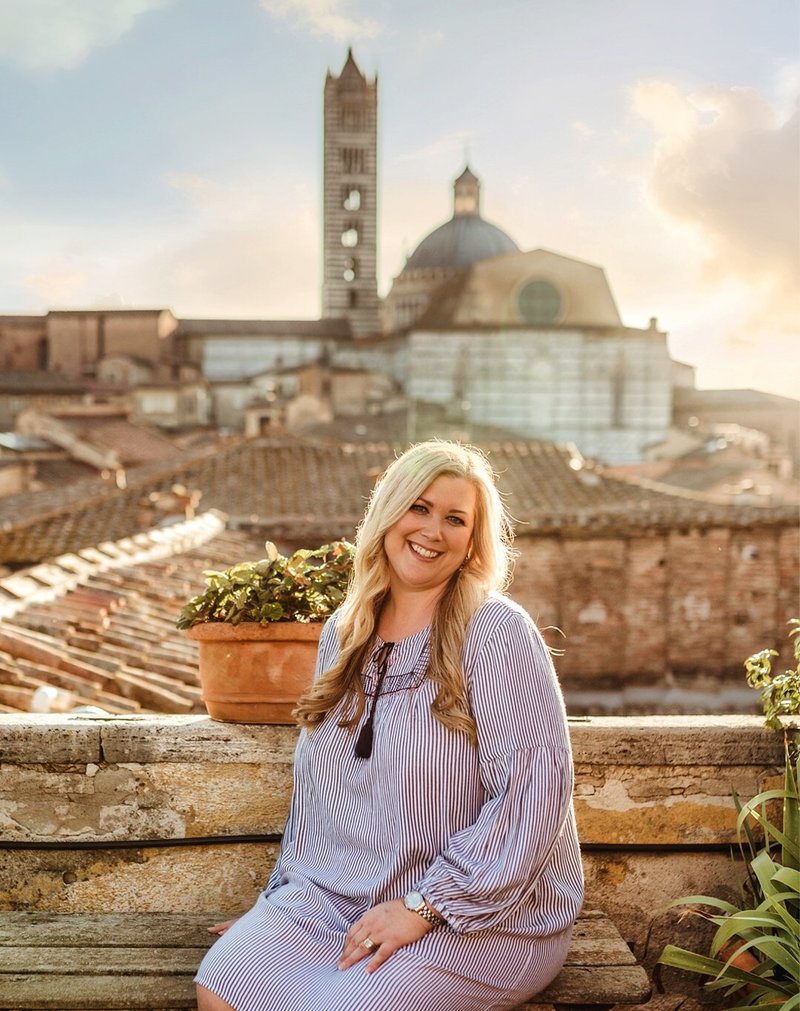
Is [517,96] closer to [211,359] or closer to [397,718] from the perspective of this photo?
[397,718]

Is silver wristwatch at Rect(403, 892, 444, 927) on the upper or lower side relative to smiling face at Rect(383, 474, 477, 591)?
lower

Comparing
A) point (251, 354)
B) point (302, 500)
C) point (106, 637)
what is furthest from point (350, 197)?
point (106, 637)

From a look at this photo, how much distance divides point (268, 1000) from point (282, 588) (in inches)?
42.3

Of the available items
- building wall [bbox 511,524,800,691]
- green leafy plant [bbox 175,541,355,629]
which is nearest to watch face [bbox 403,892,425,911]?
green leafy plant [bbox 175,541,355,629]

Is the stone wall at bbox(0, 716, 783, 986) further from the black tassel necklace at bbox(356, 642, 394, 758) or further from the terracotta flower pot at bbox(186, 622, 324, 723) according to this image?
the black tassel necklace at bbox(356, 642, 394, 758)

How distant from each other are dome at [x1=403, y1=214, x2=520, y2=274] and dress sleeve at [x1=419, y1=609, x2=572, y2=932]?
5680cm

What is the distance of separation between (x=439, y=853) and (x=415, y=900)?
0.40 feet

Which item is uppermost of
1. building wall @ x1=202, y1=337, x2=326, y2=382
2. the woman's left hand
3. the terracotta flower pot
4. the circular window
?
the circular window

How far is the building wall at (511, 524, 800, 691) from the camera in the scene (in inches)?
462

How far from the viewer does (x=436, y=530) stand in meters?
2.36

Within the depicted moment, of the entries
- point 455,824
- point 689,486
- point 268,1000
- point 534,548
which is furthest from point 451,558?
point 689,486

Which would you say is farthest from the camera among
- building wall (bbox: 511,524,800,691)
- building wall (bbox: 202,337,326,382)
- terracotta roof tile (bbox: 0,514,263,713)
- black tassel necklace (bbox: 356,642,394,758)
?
building wall (bbox: 202,337,326,382)

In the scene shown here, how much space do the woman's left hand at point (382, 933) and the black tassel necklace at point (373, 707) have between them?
0.34 meters

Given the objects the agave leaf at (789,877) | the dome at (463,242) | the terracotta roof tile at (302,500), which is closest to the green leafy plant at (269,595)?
the agave leaf at (789,877)
